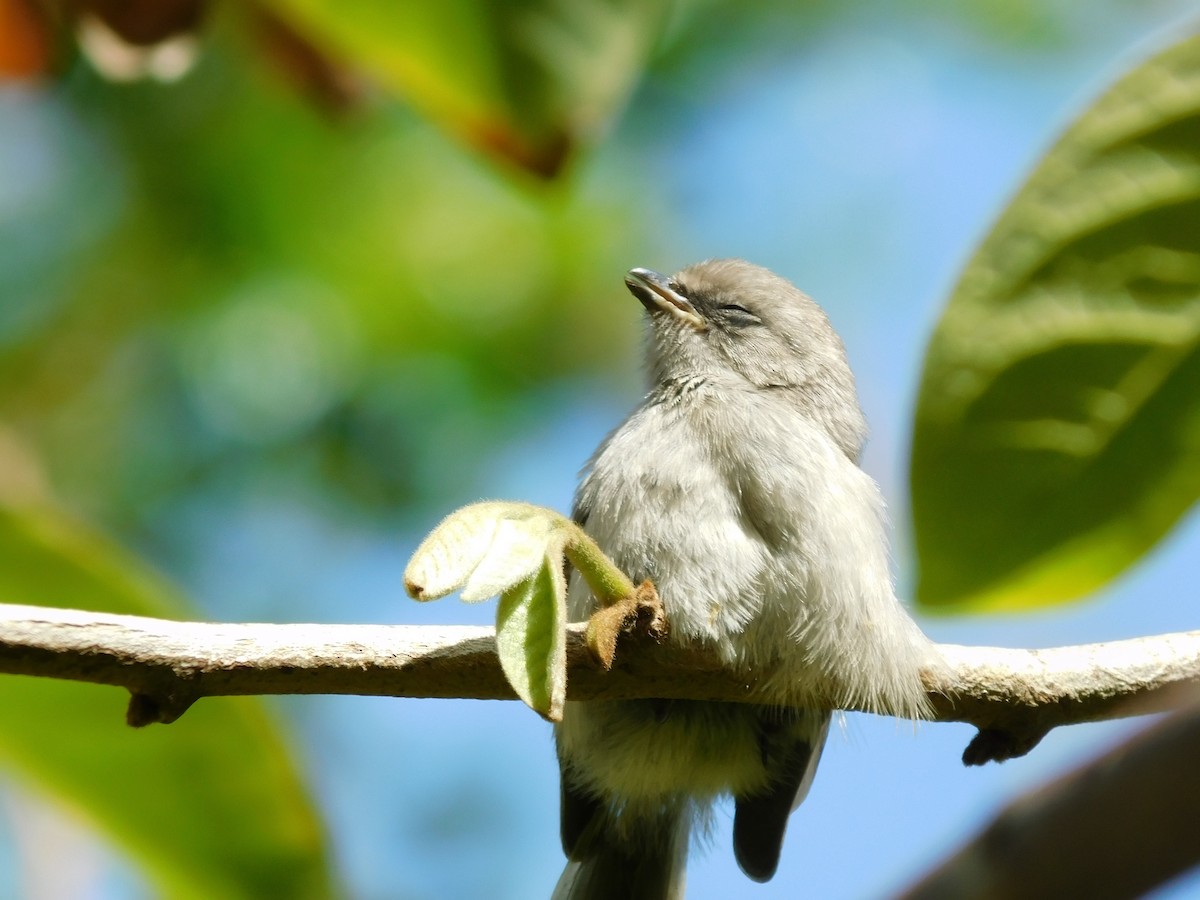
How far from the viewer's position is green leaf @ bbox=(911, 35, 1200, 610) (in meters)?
1.84

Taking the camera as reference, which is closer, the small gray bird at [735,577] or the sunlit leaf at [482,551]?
the sunlit leaf at [482,551]

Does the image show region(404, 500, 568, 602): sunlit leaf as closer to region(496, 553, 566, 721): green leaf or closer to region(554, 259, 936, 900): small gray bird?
region(496, 553, 566, 721): green leaf

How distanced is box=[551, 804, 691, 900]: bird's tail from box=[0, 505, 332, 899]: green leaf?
1.58 m

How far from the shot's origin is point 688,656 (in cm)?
241

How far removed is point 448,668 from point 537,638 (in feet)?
1.55

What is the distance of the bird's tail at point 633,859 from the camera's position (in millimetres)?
3617

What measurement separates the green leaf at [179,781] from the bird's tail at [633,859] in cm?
158

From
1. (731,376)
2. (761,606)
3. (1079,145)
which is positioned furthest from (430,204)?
(1079,145)

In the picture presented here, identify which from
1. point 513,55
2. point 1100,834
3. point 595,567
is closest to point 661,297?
point 513,55

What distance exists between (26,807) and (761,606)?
5.62 feet

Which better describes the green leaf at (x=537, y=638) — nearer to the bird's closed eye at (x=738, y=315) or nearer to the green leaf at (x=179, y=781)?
the green leaf at (x=179, y=781)

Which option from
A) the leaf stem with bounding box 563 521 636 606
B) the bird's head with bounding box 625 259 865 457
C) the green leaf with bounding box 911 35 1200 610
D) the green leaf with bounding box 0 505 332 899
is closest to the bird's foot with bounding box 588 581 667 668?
the leaf stem with bounding box 563 521 636 606

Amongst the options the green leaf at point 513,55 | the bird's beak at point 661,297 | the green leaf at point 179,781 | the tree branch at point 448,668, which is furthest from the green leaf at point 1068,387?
the bird's beak at point 661,297

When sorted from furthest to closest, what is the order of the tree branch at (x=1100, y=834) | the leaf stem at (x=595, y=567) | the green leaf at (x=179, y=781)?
the green leaf at (x=179, y=781) < the leaf stem at (x=595, y=567) < the tree branch at (x=1100, y=834)
